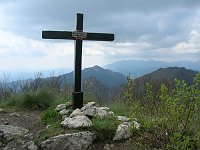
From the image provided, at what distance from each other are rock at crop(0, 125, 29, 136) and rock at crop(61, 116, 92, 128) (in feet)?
2.61

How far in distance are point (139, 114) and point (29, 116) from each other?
2935mm

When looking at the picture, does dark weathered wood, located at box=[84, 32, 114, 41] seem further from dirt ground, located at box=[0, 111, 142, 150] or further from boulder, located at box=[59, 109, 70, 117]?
dirt ground, located at box=[0, 111, 142, 150]

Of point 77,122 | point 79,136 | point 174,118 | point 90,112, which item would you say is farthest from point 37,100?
point 174,118

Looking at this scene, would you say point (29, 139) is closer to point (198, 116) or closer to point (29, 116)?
point (29, 116)

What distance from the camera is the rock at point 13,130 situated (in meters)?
6.89

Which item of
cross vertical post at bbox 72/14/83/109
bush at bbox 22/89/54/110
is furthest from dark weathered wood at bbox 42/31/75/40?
bush at bbox 22/89/54/110

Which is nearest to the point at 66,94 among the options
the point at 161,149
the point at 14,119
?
the point at 14,119

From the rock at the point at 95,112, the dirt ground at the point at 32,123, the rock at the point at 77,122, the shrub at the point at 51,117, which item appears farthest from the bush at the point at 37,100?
the rock at the point at 77,122

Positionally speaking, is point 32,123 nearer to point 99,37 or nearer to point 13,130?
point 13,130

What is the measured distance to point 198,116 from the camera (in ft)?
17.6

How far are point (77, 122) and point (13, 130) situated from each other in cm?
130

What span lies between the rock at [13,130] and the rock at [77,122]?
2.61 ft

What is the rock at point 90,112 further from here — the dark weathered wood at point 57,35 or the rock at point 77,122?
the dark weathered wood at point 57,35

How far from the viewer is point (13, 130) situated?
276 inches
